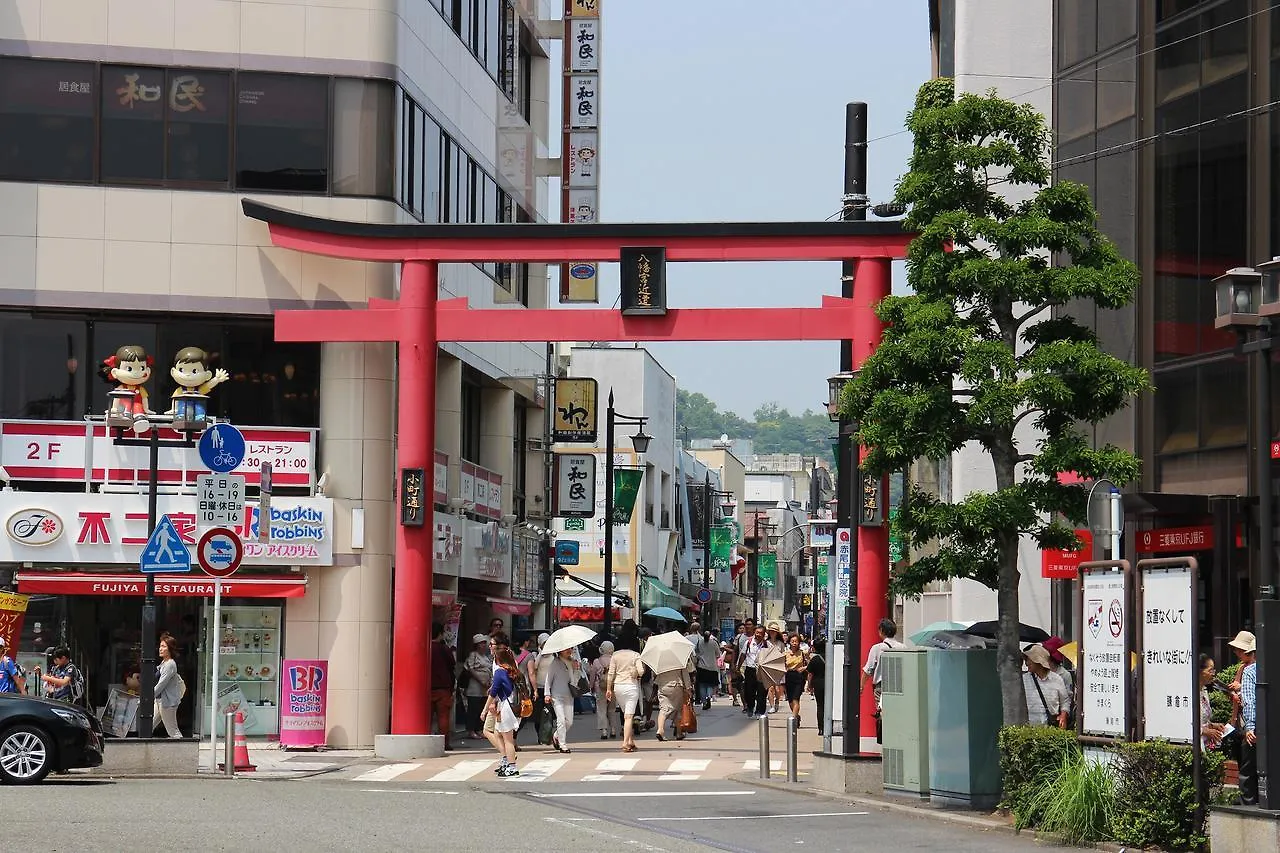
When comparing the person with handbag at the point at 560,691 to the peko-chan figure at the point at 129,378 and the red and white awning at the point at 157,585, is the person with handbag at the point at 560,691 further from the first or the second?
the peko-chan figure at the point at 129,378

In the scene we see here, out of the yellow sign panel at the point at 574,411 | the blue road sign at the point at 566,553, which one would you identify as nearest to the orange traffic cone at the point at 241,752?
the yellow sign panel at the point at 574,411

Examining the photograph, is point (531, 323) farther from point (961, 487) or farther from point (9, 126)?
point (961, 487)

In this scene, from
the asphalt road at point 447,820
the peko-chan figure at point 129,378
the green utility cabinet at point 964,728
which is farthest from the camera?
the peko-chan figure at point 129,378

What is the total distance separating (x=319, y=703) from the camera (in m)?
27.9

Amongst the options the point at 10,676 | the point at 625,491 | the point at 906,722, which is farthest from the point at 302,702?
the point at 625,491

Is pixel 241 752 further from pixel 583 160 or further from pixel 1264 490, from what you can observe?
pixel 583 160

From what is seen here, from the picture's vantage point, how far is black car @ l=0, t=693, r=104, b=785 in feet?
66.1

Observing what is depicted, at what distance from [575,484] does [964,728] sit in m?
29.5

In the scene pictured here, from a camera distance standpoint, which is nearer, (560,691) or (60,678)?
(60,678)

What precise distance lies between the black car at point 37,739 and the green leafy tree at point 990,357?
9.29 metres

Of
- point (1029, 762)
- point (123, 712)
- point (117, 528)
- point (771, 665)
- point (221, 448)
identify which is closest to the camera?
point (1029, 762)

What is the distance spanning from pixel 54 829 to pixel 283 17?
17539mm

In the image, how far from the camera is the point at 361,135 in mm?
29672

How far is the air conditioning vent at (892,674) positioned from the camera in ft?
66.3
